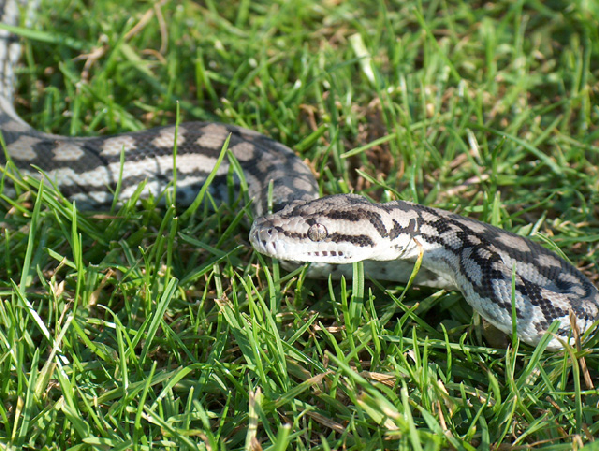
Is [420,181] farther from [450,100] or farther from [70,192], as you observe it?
[70,192]

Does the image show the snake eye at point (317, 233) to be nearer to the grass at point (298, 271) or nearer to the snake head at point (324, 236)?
the snake head at point (324, 236)

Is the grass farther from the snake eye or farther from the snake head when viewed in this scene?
the snake eye

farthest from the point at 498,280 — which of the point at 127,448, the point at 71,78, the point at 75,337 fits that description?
the point at 71,78

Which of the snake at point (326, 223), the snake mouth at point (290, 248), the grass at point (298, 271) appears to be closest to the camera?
the grass at point (298, 271)

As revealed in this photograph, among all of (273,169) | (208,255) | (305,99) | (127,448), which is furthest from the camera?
(305,99)

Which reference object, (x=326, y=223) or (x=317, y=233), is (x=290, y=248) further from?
(x=326, y=223)

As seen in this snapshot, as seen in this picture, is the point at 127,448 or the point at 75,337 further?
the point at 75,337

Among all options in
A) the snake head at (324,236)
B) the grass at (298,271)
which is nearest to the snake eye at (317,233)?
the snake head at (324,236)
